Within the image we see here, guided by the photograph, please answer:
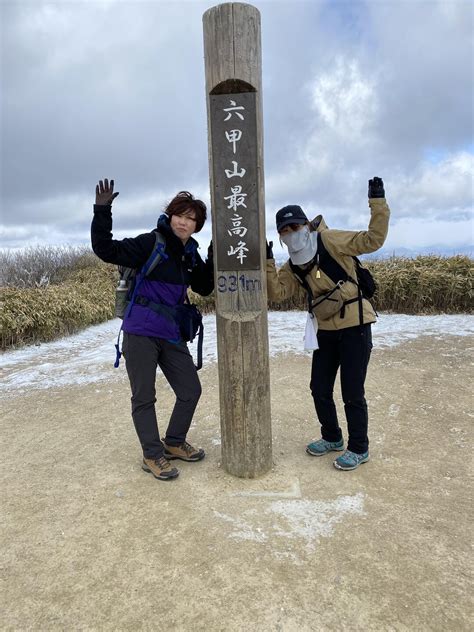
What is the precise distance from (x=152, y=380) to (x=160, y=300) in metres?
0.59

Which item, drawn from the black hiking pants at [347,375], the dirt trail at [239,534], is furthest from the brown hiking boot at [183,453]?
the black hiking pants at [347,375]

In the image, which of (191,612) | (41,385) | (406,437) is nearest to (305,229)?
(406,437)

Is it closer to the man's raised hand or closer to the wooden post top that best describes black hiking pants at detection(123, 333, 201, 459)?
the man's raised hand

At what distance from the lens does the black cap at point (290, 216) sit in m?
3.32

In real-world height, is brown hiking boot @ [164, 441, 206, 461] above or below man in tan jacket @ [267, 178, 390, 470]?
below

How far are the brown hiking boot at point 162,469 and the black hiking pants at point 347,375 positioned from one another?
1.26m

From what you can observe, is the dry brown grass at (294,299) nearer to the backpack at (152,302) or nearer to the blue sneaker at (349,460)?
the backpack at (152,302)

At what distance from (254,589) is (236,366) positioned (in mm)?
1445

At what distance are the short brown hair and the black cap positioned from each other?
54cm

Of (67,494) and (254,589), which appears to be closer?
(254,589)

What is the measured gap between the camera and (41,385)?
6152 mm

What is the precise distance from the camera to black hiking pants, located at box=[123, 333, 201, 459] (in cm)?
338

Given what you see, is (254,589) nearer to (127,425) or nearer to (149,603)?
(149,603)

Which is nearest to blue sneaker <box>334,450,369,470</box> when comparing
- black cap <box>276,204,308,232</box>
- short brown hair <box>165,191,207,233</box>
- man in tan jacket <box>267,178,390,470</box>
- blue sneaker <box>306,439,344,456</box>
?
man in tan jacket <box>267,178,390,470</box>
